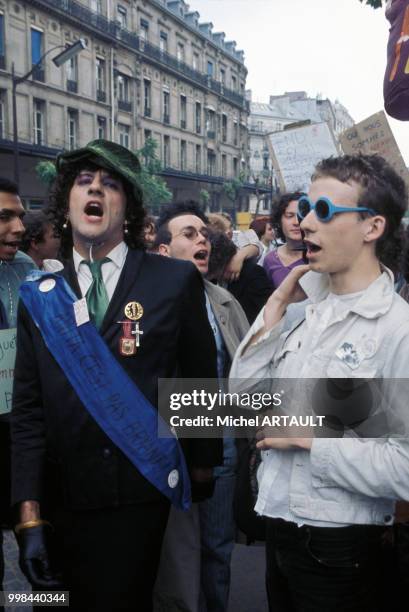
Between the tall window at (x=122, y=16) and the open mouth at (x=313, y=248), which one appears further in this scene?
the tall window at (x=122, y=16)

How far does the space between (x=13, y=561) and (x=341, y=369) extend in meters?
2.81

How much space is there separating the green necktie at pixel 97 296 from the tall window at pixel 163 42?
143ft

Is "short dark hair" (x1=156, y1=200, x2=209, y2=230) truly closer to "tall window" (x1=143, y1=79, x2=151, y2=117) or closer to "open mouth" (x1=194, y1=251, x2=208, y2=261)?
"open mouth" (x1=194, y1=251, x2=208, y2=261)

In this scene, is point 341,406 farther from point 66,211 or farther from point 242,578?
point 242,578

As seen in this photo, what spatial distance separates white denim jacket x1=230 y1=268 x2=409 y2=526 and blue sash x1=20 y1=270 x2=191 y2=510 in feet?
1.34

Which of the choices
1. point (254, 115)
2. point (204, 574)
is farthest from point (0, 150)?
point (254, 115)

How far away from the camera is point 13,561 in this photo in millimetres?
3564

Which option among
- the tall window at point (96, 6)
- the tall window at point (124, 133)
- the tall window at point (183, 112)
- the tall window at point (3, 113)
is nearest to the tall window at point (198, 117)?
the tall window at point (183, 112)

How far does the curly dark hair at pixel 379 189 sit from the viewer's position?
179 cm

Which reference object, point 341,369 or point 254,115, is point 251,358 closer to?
point 341,369

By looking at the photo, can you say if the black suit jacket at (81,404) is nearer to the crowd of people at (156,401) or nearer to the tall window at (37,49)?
the crowd of people at (156,401)

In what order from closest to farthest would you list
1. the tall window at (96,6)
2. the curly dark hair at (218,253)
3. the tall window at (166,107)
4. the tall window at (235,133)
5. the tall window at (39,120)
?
1. the curly dark hair at (218,253)
2. the tall window at (39,120)
3. the tall window at (96,6)
4. the tall window at (166,107)
5. the tall window at (235,133)

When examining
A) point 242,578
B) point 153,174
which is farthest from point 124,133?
point 242,578

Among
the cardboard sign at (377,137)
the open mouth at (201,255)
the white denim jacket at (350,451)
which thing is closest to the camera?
the white denim jacket at (350,451)
